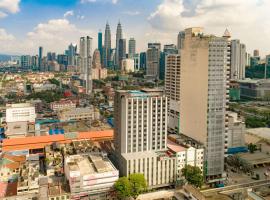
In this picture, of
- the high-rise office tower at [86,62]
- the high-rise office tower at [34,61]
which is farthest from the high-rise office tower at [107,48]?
the high-rise office tower at [34,61]

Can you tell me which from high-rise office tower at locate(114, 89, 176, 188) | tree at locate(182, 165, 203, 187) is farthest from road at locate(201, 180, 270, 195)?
high-rise office tower at locate(114, 89, 176, 188)

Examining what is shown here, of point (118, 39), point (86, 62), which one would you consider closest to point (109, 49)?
point (118, 39)

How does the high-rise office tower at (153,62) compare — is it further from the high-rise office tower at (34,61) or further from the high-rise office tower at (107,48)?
the high-rise office tower at (34,61)

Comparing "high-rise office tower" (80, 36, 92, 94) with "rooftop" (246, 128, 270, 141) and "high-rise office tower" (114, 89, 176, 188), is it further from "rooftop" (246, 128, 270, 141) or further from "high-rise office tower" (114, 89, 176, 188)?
"high-rise office tower" (114, 89, 176, 188)

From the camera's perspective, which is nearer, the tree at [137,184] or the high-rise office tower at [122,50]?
the tree at [137,184]

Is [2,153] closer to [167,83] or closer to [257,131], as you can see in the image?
[167,83]

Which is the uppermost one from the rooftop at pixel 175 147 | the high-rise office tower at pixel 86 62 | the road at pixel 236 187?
the high-rise office tower at pixel 86 62

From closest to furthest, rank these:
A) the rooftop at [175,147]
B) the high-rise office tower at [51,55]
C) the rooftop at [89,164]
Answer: the rooftop at [89,164] < the rooftop at [175,147] < the high-rise office tower at [51,55]

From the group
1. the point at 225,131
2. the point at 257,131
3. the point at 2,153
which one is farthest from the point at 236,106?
the point at 2,153
